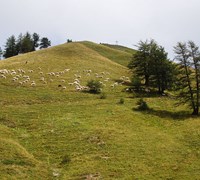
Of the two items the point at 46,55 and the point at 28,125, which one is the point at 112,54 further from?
the point at 28,125

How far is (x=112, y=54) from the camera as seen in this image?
120438 mm

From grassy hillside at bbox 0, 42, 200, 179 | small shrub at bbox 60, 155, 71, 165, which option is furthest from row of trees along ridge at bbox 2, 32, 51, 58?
small shrub at bbox 60, 155, 71, 165

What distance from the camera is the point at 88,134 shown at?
43812mm

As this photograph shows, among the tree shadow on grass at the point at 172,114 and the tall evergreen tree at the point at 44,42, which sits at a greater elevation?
the tall evergreen tree at the point at 44,42

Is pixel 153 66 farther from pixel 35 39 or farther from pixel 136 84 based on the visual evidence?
pixel 35 39

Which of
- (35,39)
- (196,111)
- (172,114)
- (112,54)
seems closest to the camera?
(172,114)

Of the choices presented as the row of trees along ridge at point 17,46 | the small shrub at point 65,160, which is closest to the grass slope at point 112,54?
the row of trees along ridge at point 17,46

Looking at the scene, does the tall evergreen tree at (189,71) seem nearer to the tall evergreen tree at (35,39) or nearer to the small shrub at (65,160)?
the small shrub at (65,160)

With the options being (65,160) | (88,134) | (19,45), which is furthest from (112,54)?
(65,160)

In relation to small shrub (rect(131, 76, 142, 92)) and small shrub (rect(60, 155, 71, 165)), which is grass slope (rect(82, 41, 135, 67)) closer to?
small shrub (rect(131, 76, 142, 92))

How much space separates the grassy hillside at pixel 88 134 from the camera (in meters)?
35.3

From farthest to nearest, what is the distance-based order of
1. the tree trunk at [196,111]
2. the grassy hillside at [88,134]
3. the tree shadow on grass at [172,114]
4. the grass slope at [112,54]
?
the grass slope at [112,54] < the tree trunk at [196,111] < the tree shadow on grass at [172,114] < the grassy hillside at [88,134]

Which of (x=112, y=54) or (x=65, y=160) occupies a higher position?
(x=112, y=54)

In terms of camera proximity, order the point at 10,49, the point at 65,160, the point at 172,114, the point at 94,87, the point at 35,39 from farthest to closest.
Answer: the point at 35,39 → the point at 10,49 → the point at 94,87 → the point at 172,114 → the point at 65,160
